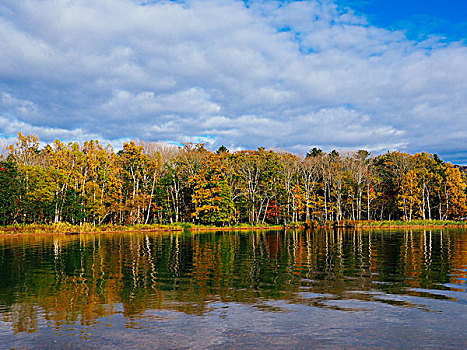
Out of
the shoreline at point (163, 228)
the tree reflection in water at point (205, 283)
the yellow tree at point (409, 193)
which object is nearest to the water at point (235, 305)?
the tree reflection in water at point (205, 283)

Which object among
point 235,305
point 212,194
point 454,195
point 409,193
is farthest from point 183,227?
point 454,195

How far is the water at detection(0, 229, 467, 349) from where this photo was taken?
9430 millimetres

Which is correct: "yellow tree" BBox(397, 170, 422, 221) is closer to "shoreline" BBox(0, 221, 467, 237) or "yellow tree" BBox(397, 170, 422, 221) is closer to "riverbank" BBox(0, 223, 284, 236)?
"shoreline" BBox(0, 221, 467, 237)

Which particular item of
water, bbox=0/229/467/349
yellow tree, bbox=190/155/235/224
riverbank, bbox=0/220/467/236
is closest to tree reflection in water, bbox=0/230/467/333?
water, bbox=0/229/467/349

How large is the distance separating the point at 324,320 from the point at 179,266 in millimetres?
12676

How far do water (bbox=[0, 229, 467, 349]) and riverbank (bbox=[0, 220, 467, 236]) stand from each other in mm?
34797

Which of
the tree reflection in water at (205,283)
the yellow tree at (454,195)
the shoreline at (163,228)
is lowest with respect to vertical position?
the shoreline at (163,228)

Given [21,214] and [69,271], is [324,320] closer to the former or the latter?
[69,271]

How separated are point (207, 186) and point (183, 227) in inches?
391

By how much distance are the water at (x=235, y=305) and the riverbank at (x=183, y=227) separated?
34797 millimetres

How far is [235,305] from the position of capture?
1259 cm

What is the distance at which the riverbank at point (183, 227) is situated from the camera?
54406 mm

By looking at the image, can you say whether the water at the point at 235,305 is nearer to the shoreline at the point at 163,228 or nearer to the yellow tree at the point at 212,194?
the shoreline at the point at 163,228

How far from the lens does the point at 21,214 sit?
5950 cm
